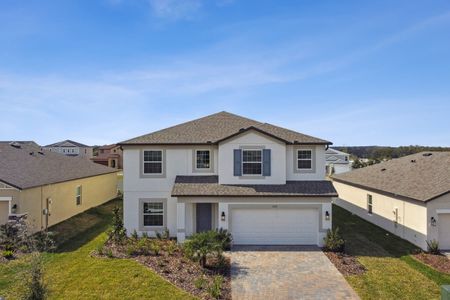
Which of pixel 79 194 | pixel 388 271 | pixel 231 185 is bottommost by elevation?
pixel 388 271

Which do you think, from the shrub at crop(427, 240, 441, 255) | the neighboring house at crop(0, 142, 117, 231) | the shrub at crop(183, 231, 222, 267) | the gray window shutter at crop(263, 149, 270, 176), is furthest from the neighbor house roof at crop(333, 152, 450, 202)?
the neighboring house at crop(0, 142, 117, 231)

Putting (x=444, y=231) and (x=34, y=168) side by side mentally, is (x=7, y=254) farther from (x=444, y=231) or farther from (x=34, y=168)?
(x=444, y=231)

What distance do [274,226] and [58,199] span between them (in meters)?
14.5

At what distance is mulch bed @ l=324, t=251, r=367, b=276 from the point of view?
40.6 ft

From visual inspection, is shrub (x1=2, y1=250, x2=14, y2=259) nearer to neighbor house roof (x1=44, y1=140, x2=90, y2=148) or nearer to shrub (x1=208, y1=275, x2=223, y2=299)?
shrub (x1=208, y1=275, x2=223, y2=299)

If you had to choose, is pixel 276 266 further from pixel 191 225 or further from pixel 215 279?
pixel 191 225

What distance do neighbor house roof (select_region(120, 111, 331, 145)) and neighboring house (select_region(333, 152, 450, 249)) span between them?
221 inches

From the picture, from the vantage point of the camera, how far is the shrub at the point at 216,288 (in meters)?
10.1

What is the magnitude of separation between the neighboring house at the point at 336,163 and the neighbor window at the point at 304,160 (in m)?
39.1

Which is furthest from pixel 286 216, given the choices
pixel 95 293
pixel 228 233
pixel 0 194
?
pixel 0 194

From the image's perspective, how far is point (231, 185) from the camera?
54.6 ft

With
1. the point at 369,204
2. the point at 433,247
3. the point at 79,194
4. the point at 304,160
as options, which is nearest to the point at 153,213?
the point at 304,160

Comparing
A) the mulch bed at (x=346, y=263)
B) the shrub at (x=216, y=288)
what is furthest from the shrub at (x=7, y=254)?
the mulch bed at (x=346, y=263)

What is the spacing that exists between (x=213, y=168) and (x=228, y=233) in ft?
13.0
